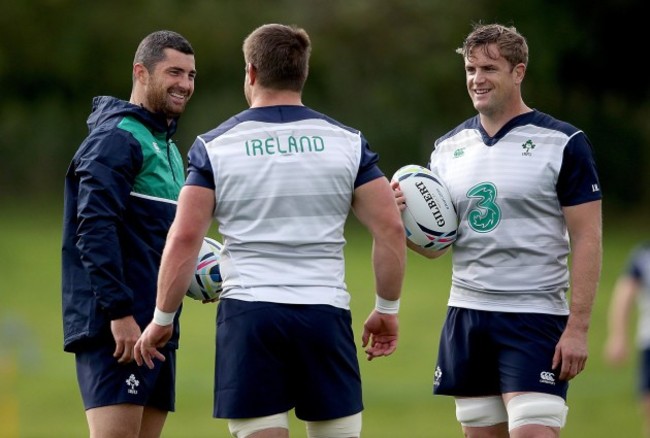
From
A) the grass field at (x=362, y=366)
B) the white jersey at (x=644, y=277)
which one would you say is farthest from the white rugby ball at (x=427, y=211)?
the grass field at (x=362, y=366)

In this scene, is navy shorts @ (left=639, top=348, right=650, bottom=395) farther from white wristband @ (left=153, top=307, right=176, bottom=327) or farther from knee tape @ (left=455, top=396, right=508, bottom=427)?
white wristband @ (left=153, top=307, right=176, bottom=327)

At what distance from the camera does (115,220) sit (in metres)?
5.73

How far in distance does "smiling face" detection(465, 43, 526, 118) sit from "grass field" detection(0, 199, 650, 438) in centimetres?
900

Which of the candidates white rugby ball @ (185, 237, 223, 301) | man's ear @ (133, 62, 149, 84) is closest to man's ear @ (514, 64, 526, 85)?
white rugby ball @ (185, 237, 223, 301)

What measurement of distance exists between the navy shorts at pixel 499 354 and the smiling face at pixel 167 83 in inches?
65.5

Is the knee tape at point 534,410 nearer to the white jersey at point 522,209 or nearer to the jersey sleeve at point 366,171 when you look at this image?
the white jersey at point 522,209

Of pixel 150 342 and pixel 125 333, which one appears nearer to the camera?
pixel 150 342

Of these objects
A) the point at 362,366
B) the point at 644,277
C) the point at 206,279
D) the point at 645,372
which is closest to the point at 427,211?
the point at 206,279

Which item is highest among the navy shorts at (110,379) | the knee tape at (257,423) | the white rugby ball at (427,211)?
the white rugby ball at (427,211)

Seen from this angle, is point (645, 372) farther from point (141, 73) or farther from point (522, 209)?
point (141, 73)

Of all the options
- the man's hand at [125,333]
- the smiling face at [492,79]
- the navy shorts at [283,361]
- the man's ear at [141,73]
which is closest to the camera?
the navy shorts at [283,361]

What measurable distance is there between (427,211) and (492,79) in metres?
0.69

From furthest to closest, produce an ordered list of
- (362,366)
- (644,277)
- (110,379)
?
(362,366)
(644,277)
(110,379)

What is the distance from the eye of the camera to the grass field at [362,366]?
15734 millimetres
